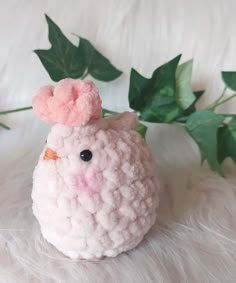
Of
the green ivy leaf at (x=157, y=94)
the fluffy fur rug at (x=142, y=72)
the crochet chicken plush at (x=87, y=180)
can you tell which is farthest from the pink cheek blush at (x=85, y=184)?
the green ivy leaf at (x=157, y=94)

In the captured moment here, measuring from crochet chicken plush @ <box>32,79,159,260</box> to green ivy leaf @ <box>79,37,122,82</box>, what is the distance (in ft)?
0.77

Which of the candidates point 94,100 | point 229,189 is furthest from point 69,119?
point 229,189

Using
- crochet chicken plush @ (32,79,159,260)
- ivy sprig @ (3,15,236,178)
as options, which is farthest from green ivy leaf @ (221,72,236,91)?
crochet chicken plush @ (32,79,159,260)

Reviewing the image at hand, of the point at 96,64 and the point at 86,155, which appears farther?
the point at 96,64

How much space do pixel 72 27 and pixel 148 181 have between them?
351mm

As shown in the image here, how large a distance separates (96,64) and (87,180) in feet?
0.98

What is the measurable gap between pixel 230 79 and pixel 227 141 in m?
0.11

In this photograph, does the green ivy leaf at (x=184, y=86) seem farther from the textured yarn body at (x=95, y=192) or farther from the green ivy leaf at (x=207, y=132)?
the textured yarn body at (x=95, y=192)

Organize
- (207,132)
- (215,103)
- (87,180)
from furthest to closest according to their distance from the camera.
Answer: (215,103) < (207,132) < (87,180)

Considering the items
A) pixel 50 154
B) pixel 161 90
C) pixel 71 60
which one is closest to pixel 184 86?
pixel 161 90

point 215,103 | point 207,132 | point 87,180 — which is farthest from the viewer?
point 215,103

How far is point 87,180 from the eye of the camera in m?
0.51

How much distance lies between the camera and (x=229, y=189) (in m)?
0.68

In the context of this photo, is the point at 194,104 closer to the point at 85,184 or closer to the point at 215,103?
the point at 215,103
